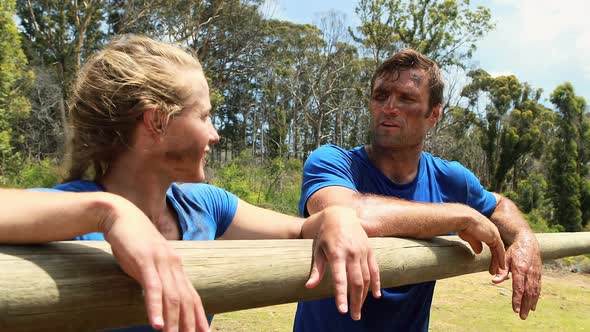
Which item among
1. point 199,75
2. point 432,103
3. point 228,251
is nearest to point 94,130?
point 199,75

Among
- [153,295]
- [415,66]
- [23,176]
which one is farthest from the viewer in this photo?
[23,176]

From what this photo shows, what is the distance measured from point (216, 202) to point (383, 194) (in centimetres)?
64

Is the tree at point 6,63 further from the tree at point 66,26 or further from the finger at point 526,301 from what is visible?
the finger at point 526,301

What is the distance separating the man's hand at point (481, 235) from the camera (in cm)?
134

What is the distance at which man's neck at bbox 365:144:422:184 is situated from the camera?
6.06 feet


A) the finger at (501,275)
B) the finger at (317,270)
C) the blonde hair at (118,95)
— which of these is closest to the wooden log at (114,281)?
the finger at (317,270)

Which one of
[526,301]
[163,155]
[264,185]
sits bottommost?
[264,185]

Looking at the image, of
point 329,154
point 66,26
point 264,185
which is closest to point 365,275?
point 329,154

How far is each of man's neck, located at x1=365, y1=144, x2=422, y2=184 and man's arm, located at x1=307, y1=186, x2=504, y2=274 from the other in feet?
1.45

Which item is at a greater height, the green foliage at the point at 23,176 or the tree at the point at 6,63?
the tree at the point at 6,63

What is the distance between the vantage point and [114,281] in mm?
698

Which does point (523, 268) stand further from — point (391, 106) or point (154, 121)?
point (154, 121)

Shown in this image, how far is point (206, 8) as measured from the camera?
1961 centimetres

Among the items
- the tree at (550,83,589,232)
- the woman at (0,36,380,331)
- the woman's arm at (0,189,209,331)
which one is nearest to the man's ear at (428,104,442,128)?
the woman at (0,36,380,331)
